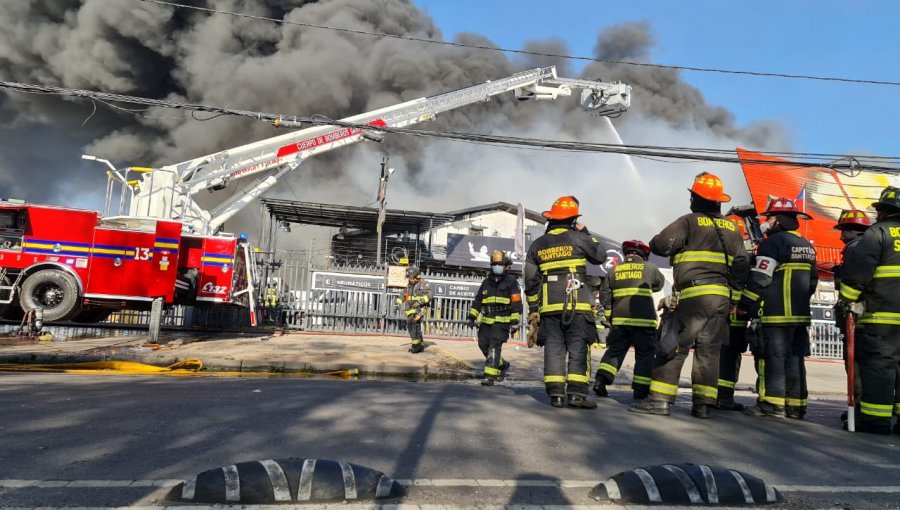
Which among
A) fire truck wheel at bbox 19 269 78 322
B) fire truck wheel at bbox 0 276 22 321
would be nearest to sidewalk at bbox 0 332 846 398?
fire truck wheel at bbox 19 269 78 322

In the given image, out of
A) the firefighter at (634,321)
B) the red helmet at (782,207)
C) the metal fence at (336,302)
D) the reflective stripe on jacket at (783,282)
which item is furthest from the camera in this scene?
the metal fence at (336,302)

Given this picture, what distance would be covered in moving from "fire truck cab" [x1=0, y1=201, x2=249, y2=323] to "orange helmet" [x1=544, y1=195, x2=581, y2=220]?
7.70m

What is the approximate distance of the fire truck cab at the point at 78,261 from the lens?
9898mm

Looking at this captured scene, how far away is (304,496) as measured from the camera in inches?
90.3

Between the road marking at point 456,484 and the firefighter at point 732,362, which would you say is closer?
the road marking at point 456,484

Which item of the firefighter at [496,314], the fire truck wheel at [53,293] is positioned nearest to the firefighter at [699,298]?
the firefighter at [496,314]

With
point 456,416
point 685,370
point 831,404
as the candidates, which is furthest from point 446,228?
point 456,416

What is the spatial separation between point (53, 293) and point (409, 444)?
9414mm

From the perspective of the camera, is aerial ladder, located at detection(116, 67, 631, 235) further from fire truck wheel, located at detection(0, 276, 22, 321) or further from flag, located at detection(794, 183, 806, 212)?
flag, located at detection(794, 183, 806, 212)

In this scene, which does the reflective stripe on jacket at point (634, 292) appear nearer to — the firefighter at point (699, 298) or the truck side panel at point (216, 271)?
the firefighter at point (699, 298)

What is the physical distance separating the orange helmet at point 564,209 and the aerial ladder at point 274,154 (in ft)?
19.0

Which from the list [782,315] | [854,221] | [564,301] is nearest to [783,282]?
[782,315]

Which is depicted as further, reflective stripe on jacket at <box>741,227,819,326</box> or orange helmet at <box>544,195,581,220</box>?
orange helmet at <box>544,195,581,220</box>

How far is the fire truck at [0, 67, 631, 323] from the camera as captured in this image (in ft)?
32.7
